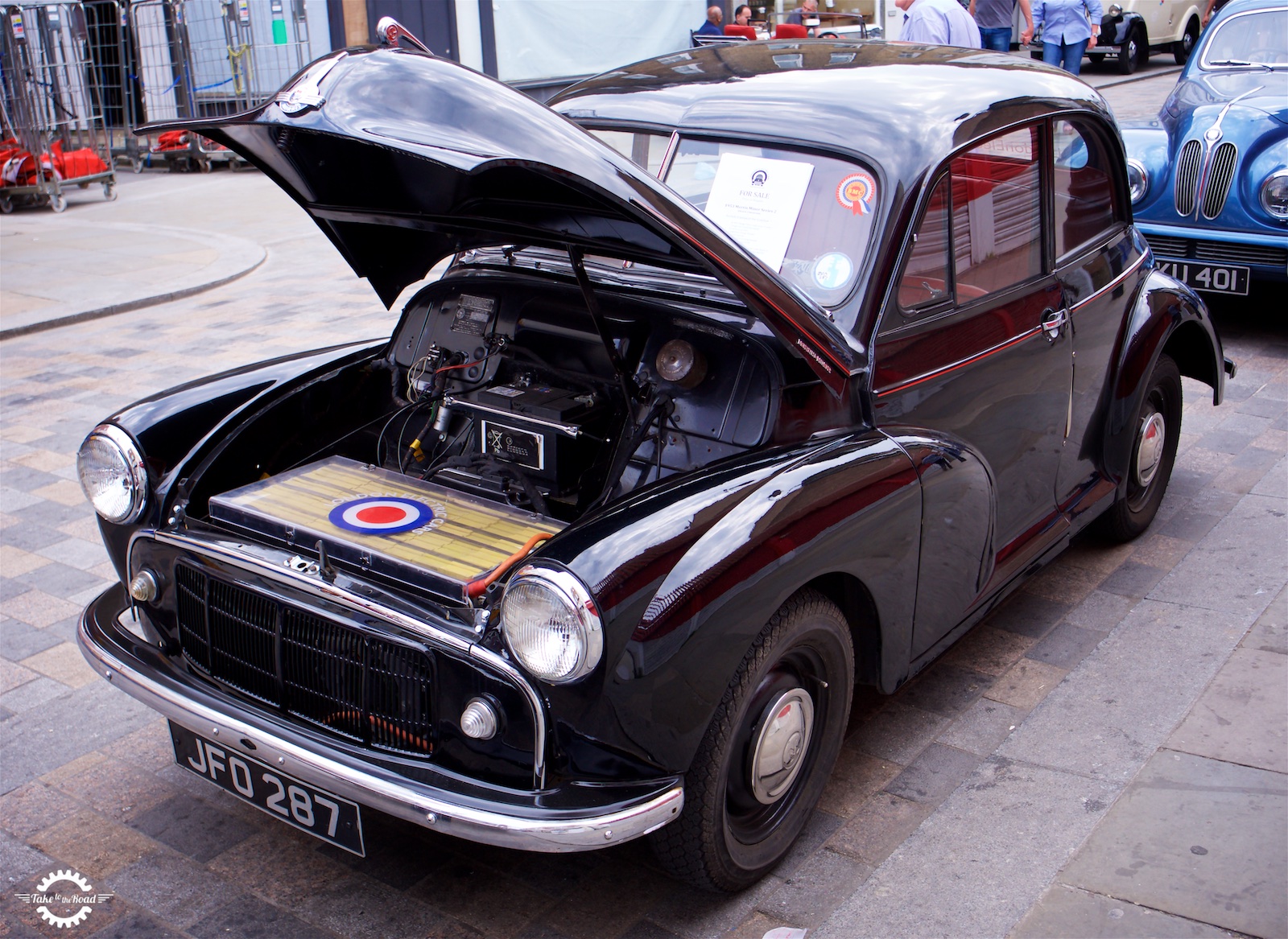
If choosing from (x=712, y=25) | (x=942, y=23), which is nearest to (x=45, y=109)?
(x=712, y=25)

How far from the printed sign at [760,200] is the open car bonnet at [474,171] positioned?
42 centimetres

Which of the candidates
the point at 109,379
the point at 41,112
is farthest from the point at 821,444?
the point at 41,112

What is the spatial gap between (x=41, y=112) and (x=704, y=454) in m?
12.7

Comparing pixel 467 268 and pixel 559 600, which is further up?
pixel 467 268

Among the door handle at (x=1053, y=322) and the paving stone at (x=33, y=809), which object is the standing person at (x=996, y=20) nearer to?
the door handle at (x=1053, y=322)

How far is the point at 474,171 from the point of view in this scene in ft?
7.95

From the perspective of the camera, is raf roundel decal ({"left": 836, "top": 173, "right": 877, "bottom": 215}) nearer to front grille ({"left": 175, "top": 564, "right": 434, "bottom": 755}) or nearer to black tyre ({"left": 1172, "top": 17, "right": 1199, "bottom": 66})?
front grille ({"left": 175, "top": 564, "right": 434, "bottom": 755})

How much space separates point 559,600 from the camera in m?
2.28

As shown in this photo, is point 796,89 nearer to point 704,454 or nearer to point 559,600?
point 704,454

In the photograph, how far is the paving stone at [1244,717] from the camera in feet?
10.6

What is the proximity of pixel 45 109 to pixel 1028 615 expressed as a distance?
1300cm

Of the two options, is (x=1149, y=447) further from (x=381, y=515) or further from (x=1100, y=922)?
(x=381, y=515)

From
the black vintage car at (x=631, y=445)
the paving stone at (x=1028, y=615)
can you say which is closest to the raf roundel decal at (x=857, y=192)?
the black vintage car at (x=631, y=445)

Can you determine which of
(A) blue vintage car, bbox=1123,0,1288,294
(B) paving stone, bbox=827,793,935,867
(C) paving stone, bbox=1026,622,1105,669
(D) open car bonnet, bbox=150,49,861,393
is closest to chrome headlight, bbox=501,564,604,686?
(D) open car bonnet, bbox=150,49,861,393
